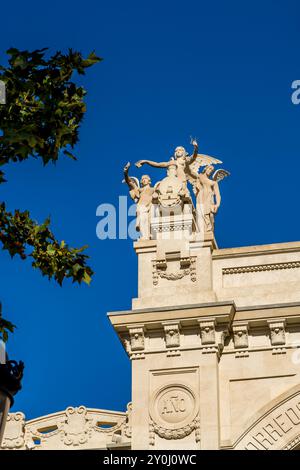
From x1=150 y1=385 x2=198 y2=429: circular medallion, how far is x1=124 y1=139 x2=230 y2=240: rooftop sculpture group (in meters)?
3.31

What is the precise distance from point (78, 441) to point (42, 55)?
15.8 m

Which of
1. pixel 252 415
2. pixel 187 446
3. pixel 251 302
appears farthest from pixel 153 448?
pixel 251 302

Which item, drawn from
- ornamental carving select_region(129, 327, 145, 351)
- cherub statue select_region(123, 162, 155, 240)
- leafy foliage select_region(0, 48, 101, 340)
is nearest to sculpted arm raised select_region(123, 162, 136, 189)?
cherub statue select_region(123, 162, 155, 240)

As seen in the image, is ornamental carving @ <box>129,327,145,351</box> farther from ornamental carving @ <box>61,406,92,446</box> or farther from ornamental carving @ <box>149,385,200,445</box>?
ornamental carving @ <box>61,406,92,446</box>

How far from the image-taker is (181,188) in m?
22.0

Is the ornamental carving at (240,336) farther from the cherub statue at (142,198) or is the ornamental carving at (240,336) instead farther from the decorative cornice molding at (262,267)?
the cherub statue at (142,198)

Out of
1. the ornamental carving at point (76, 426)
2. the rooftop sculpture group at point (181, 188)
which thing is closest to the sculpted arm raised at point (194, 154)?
the rooftop sculpture group at point (181, 188)

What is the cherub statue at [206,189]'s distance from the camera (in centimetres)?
2203

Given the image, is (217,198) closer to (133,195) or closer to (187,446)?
(133,195)

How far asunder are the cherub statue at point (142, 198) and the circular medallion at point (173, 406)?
3.31 m

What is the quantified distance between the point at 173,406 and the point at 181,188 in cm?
453

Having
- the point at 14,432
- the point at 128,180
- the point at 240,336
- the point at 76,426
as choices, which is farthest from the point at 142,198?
the point at 14,432

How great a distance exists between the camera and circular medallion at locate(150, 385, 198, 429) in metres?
20.0
